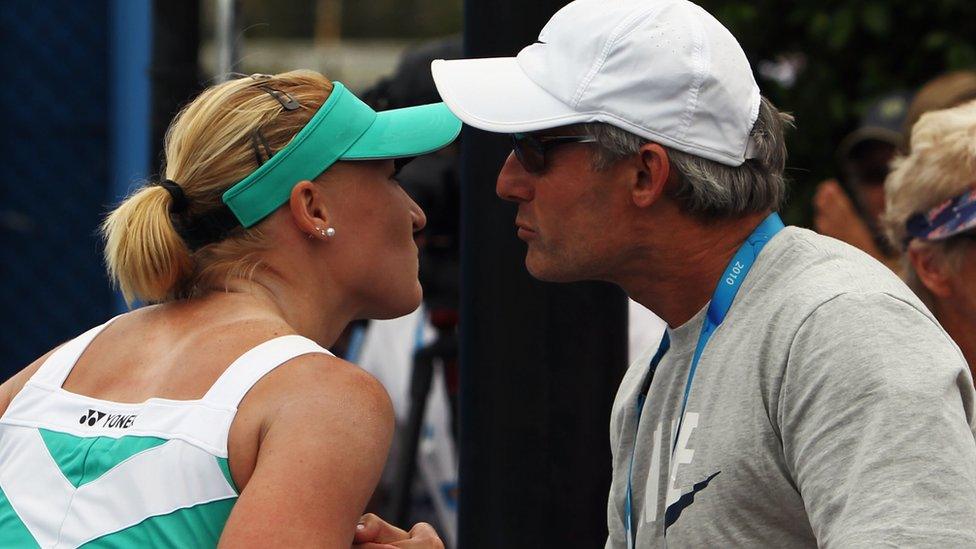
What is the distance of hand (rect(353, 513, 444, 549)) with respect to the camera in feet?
7.55

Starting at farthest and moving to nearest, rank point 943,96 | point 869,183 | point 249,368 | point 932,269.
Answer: point 869,183 → point 943,96 → point 932,269 → point 249,368

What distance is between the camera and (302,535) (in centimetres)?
197

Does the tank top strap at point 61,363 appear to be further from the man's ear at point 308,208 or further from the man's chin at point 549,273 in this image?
the man's chin at point 549,273

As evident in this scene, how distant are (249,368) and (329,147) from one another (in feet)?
1.68

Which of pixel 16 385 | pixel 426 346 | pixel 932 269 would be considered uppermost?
pixel 932 269

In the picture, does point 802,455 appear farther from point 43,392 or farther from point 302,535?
point 43,392

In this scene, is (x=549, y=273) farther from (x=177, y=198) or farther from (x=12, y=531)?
(x=12, y=531)

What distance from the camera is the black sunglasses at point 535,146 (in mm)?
2385

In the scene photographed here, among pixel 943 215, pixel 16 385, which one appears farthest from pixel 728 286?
pixel 16 385

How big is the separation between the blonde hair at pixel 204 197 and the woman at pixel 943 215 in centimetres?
135

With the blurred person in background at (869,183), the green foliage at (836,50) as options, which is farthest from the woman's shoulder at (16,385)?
the green foliage at (836,50)

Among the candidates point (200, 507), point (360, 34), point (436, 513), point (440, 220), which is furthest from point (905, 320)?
point (360, 34)

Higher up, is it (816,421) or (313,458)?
(816,421)

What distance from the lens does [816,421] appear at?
1930 millimetres
